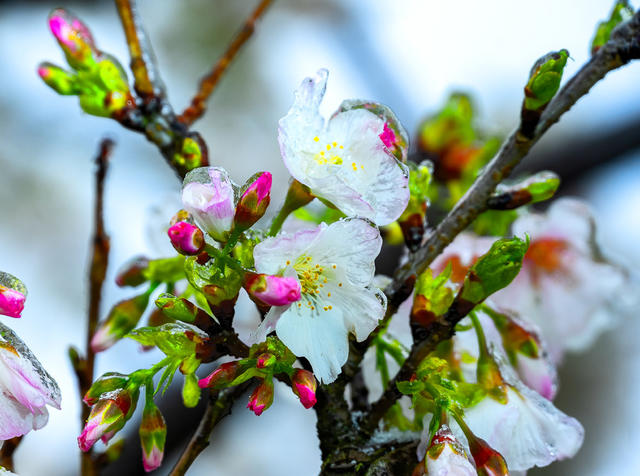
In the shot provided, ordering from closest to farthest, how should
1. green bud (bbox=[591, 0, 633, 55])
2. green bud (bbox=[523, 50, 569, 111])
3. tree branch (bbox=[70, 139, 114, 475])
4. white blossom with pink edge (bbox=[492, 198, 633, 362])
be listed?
green bud (bbox=[523, 50, 569, 111]) → green bud (bbox=[591, 0, 633, 55]) → tree branch (bbox=[70, 139, 114, 475]) → white blossom with pink edge (bbox=[492, 198, 633, 362])

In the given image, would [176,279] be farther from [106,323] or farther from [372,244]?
[372,244]

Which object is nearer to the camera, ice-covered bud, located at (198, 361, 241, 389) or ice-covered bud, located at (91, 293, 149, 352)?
ice-covered bud, located at (198, 361, 241, 389)

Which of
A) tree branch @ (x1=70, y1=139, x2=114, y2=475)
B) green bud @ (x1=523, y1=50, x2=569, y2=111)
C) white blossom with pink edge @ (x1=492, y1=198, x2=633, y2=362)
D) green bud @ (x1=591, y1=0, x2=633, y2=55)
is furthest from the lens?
white blossom with pink edge @ (x1=492, y1=198, x2=633, y2=362)

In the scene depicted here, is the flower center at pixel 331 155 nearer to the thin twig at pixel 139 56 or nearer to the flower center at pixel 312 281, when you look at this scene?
the flower center at pixel 312 281

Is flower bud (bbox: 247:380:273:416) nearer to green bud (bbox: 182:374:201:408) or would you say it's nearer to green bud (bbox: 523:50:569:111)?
green bud (bbox: 182:374:201:408)

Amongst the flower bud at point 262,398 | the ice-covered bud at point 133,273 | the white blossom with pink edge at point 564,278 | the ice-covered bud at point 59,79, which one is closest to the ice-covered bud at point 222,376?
the flower bud at point 262,398

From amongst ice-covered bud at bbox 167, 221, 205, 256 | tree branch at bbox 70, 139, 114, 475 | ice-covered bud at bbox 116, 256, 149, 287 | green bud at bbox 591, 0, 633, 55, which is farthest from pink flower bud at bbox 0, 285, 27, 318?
green bud at bbox 591, 0, 633, 55

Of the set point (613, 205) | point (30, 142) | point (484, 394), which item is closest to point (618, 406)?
point (613, 205)
